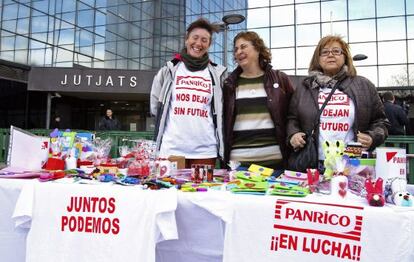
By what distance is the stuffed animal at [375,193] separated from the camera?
1396 mm

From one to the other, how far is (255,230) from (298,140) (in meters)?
0.87

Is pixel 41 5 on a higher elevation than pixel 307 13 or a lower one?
lower

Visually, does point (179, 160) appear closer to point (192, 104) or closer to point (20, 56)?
point (192, 104)

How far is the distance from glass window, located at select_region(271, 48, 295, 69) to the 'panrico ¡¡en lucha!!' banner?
925 inches

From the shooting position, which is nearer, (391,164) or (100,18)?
(391,164)

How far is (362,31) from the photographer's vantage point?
910 inches

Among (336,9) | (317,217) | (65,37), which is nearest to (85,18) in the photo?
(65,37)

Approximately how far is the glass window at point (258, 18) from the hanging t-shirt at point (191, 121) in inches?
952

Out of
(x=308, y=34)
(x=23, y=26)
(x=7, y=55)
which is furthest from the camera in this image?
(x=308, y=34)

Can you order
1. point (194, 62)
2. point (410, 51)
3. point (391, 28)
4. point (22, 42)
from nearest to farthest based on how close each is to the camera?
point (194, 62) → point (22, 42) → point (410, 51) → point (391, 28)

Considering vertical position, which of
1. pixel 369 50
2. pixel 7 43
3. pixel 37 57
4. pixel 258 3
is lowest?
pixel 37 57

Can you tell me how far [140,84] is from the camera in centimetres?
1578

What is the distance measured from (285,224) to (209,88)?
136cm

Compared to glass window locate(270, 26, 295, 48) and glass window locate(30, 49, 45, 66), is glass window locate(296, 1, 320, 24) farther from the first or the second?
glass window locate(30, 49, 45, 66)
